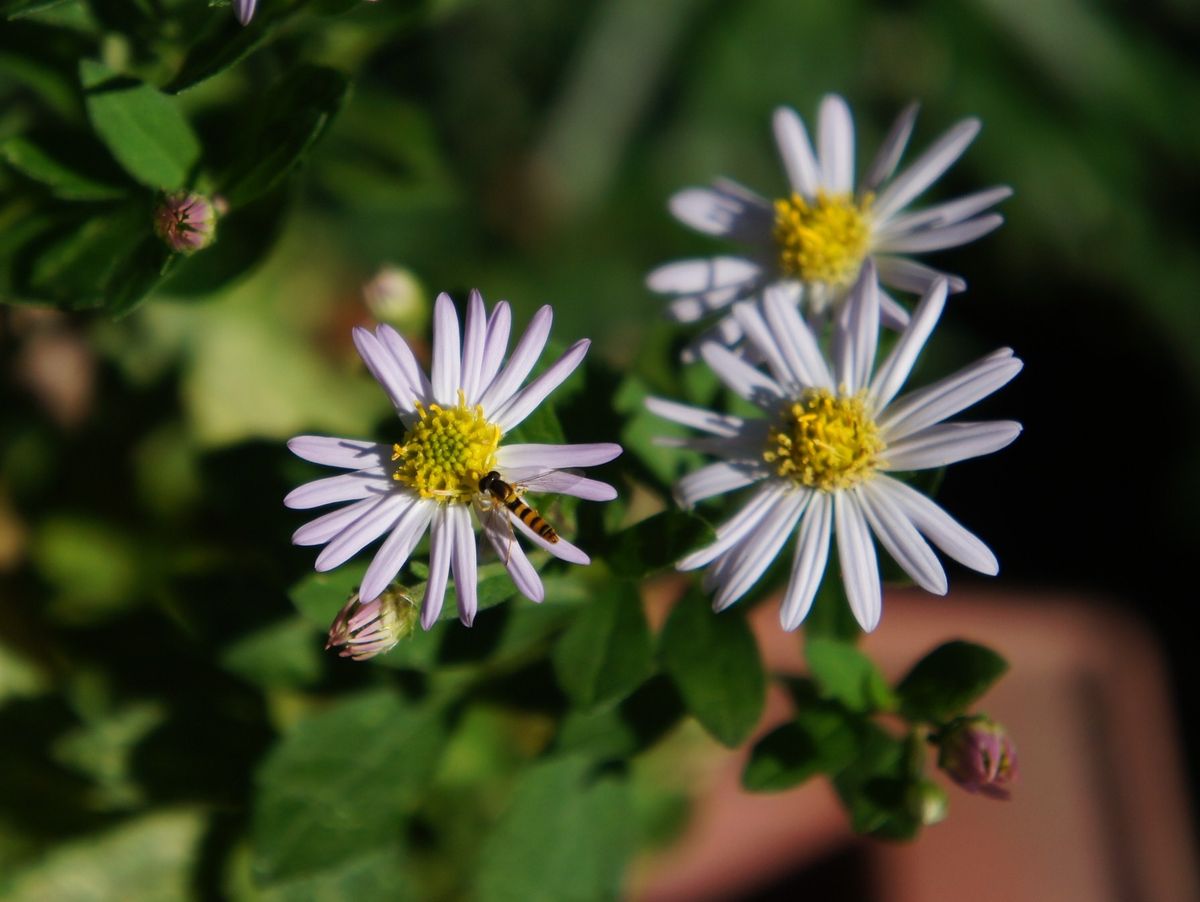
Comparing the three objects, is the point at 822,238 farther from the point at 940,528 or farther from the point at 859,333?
the point at 940,528

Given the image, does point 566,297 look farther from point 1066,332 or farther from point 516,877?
point 516,877

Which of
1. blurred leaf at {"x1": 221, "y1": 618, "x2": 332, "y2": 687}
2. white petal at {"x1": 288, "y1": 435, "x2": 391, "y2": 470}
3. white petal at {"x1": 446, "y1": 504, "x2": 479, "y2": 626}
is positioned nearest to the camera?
white petal at {"x1": 446, "y1": 504, "x2": 479, "y2": 626}

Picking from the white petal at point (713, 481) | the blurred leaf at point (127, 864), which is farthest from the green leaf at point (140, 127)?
the blurred leaf at point (127, 864)

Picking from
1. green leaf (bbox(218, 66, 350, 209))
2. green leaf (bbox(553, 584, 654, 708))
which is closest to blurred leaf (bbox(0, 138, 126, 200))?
green leaf (bbox(218, 66, 350, 209))

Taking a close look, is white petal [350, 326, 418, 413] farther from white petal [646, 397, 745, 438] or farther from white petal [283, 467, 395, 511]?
white petal [646, 397, 745, 438]

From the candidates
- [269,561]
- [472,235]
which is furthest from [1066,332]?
[269,561]

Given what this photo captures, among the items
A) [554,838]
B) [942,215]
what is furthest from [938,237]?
[554,838]
